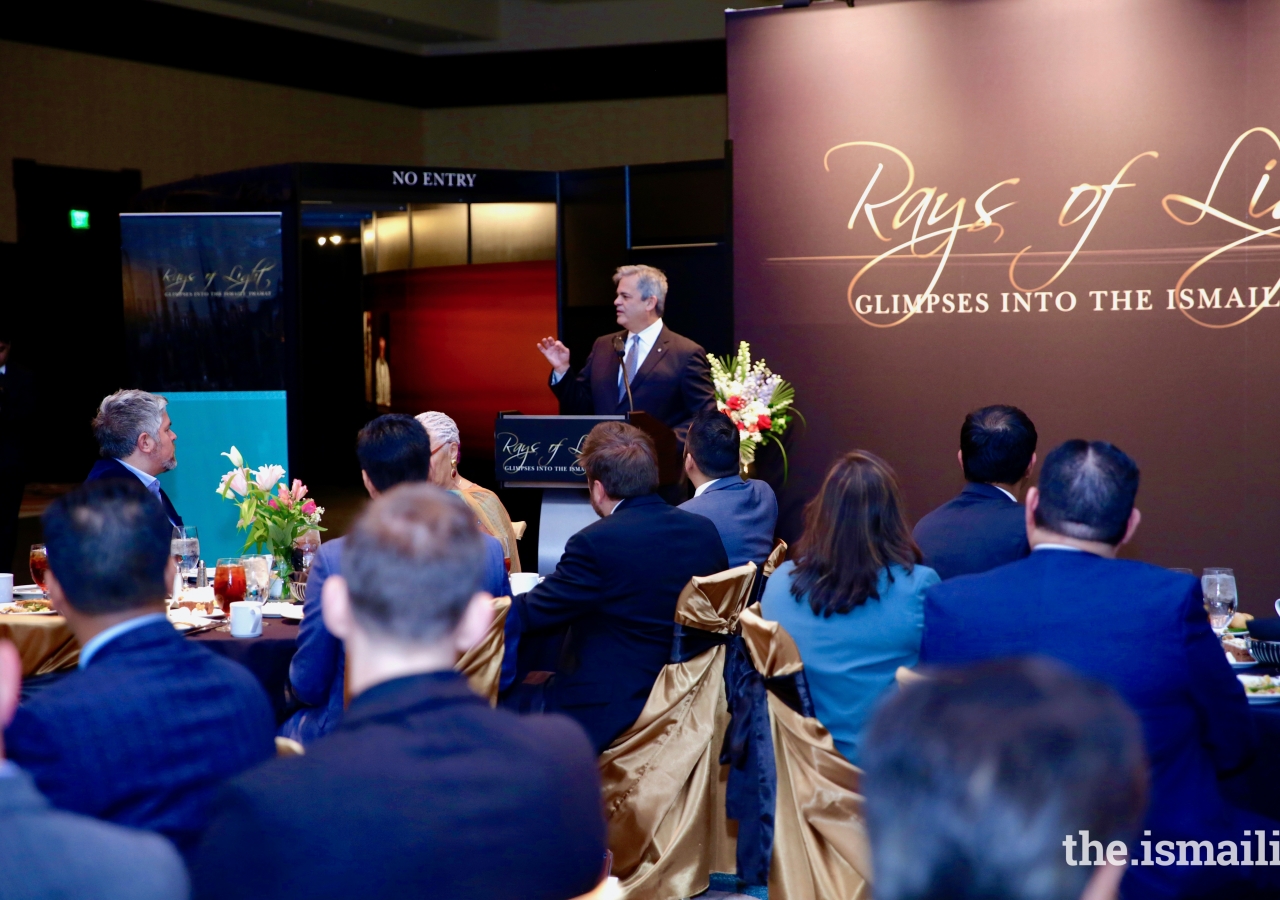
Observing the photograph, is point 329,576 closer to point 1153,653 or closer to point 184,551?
point 184,551

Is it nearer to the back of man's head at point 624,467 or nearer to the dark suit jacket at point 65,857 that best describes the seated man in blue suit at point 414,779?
the dark suit jacket at point 65,857

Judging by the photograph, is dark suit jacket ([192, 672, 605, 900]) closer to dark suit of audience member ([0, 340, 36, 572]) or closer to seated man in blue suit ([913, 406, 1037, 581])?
seated man in blue suit ([913, 406, 1037, 581])

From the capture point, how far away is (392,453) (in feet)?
10.2

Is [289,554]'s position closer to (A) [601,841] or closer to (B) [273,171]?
(A) [601,841]

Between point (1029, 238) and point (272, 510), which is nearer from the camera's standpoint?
point (272, 510)

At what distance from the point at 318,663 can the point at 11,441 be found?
5.68 m

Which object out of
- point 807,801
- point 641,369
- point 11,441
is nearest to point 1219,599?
point 807,801

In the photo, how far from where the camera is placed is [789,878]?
299 cm

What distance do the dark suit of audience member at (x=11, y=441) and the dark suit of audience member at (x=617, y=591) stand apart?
5496 millimetres

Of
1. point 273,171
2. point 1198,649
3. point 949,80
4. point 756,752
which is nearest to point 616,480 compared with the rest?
point 756,752

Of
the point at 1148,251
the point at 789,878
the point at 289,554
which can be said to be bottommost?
the point at 789,878

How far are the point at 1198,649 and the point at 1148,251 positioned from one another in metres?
3.58

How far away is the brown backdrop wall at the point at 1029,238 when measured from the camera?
5176 millimetres

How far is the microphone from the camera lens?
5.65 m
